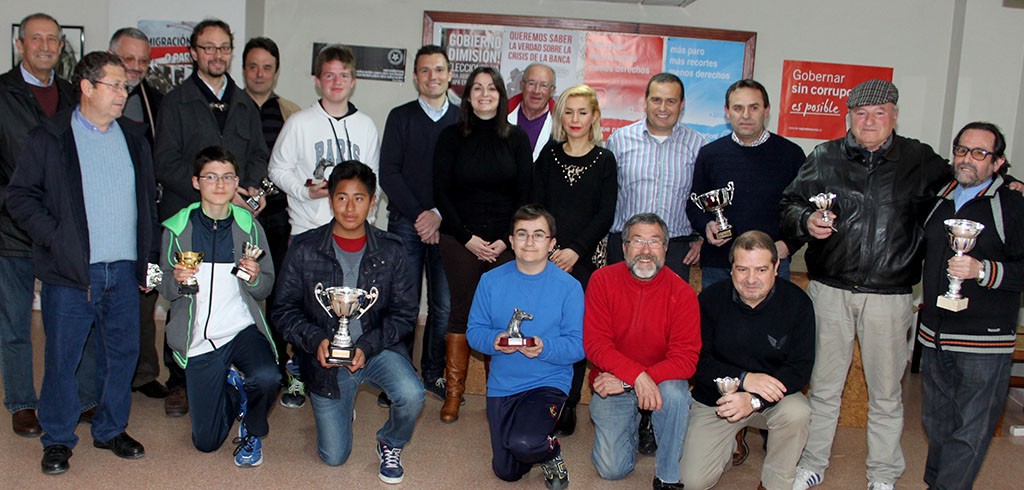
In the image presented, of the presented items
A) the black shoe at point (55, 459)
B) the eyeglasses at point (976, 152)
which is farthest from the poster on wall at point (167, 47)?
the eyeglasses at point (976, 152)

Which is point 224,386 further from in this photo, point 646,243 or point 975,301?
point 975,301

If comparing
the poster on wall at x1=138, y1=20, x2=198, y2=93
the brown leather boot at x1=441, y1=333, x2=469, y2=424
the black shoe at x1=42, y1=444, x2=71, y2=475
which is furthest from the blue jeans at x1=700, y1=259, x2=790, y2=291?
the poster on wall at x1=138, y1=20, x2=198, y2=93

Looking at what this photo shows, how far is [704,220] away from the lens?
14.5 feet

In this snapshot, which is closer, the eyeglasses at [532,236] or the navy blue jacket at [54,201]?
the navy blue jacket at [54,201]

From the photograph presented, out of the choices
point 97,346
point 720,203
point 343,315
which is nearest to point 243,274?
point 343,315

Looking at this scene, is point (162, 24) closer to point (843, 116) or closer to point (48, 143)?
point (48, 143)

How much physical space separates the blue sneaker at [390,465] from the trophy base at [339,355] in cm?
45

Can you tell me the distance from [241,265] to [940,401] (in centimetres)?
310

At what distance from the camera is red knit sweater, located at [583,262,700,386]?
3.79 metres

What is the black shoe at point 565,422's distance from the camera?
4.50 meters

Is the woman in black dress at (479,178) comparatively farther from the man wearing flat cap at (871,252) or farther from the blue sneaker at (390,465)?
the man wearing flat cap at (871,252)

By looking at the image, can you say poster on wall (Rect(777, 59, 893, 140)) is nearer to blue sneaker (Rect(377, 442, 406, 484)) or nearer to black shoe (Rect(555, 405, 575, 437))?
black shoe (Rect(555, 405, 575, 437))

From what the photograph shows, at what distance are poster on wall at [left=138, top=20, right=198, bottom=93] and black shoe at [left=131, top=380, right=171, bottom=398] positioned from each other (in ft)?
8.09

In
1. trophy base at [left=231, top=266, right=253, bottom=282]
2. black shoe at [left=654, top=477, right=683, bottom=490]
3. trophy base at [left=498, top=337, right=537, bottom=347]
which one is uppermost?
trophy base at [left=231, top=266, right=253, bottom=282]
